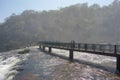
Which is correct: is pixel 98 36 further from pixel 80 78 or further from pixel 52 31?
pixel 80 78

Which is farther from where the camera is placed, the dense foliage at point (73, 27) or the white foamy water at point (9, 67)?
the dense foliage at point (73, 27)

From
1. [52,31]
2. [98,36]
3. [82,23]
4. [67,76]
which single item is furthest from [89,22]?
[67,76]

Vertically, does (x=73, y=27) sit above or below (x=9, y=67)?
above

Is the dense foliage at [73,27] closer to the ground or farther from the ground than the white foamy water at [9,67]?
farther from the ground

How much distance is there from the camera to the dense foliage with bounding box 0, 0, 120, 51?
15200 centimetres

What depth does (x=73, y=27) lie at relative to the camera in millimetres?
171125

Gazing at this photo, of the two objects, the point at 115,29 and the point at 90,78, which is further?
the point at 115,29

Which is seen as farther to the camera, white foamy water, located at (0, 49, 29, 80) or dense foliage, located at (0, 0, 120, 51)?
dense foliage, located at (0, 0, 120, 51)

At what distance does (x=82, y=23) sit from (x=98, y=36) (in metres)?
20.0

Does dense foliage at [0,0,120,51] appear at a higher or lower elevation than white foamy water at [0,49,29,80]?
higher

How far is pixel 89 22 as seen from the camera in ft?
539

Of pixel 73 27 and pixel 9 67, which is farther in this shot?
pixel 73 27

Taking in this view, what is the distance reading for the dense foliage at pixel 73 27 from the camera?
15200cm

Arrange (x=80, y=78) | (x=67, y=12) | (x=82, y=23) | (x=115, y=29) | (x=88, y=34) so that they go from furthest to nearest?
(x=67, y=12) → (x=82, y=23) → (x=88, y=34) → (x=115, y=29) → (x=80, y=78)
